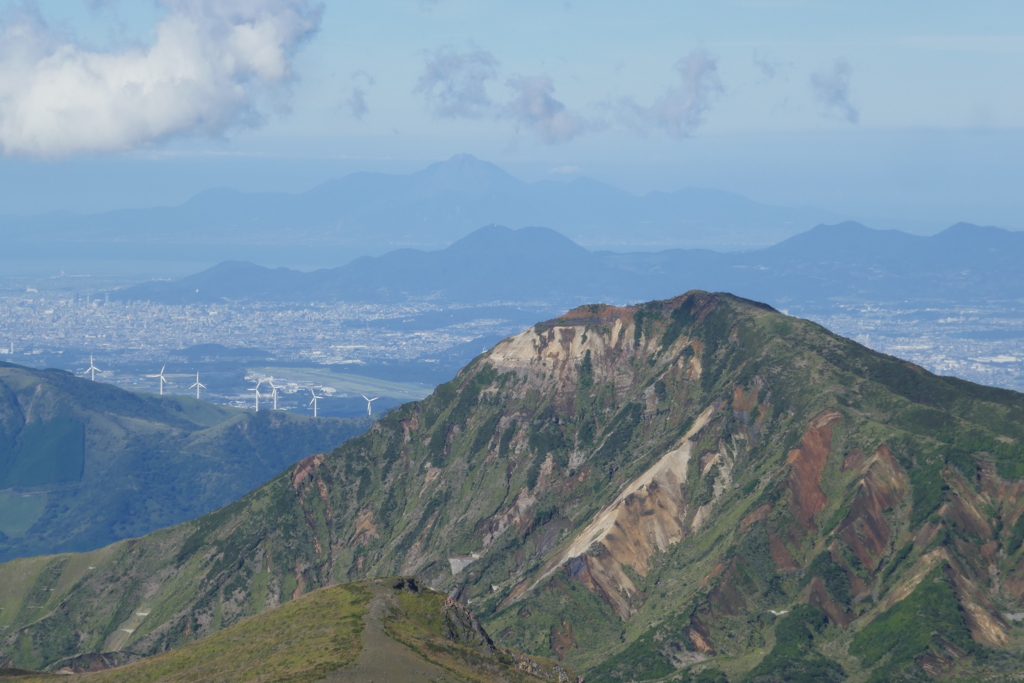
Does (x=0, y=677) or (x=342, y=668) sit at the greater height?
(x=342, y=668)

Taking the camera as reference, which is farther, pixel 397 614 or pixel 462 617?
pixel 462 617

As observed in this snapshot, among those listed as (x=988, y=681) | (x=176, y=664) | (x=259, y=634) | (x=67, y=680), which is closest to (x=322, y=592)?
(x=259, y=634)

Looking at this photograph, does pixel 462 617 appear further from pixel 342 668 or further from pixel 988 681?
pixel 988 681

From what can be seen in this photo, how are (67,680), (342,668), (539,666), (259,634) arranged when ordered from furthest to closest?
(539,666) → (259,634) → (67,680) → (342,668)

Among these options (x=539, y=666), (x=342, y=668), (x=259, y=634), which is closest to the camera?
(x=342, y=668)

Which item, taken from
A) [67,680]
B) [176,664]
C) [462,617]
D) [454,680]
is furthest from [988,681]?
[67,680]

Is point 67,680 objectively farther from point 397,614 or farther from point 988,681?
point 988,681
